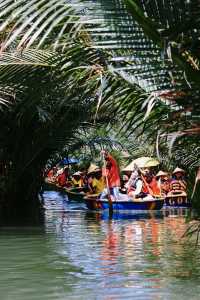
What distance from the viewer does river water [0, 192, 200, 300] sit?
7129mm

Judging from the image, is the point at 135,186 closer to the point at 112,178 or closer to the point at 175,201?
the point at 175,201

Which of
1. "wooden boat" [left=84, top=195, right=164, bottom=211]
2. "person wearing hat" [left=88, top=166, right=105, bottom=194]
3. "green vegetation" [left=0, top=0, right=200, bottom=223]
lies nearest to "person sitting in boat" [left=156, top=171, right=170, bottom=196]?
"person wearing hat" [left=88, top=166, right=105, bottom=194]

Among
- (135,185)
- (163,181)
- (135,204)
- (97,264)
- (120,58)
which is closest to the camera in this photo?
(120,58)

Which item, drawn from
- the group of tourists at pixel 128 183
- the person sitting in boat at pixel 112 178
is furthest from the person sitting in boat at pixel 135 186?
the person sitting in boat at pixel 112 178

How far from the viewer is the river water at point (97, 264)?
281 inches

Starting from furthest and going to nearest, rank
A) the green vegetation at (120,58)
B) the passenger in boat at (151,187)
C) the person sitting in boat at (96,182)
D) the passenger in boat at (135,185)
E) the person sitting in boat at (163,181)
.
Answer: the person sitting in boat at (163,181)
the person sitting in boat at (96,182)
the passenger in boat at (151,187)
the passenger in boat at (135,185)
the green vegetation at (120,58)

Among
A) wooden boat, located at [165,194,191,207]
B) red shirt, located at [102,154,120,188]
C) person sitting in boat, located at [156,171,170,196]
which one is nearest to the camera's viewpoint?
red shirt, located at [102,154,120,188]

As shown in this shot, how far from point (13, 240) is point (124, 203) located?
8936mm

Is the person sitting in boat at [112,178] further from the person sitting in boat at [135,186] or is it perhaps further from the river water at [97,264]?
the river water at [97,264]

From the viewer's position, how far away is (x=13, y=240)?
1231 centimetres

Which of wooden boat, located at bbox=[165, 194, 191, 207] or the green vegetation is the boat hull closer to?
wooden boat, located at bbox=[165, 194, 191, 207]

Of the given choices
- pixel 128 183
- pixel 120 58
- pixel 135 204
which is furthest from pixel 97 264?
pixel 128 183

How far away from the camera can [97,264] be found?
908 centimetres

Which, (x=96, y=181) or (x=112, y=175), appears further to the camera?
(x=96, y=181)
